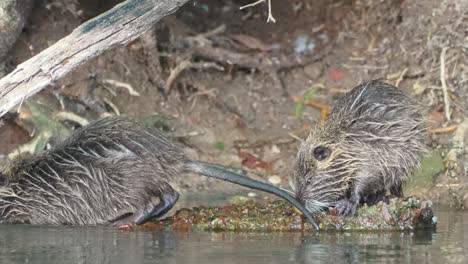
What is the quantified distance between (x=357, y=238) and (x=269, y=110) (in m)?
3.52

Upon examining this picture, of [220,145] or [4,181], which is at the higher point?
[220,145]

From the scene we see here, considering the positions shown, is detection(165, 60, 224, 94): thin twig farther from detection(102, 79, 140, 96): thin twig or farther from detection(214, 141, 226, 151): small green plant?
detection(214, 141, 226, 151): small green plant

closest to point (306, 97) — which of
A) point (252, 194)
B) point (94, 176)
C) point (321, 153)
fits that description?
point (252, 194)

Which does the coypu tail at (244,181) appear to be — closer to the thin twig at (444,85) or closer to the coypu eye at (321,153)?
the coypu eye at (321,153)

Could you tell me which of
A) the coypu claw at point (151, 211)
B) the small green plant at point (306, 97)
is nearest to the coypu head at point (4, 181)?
the coypu claw at point (151, 211)

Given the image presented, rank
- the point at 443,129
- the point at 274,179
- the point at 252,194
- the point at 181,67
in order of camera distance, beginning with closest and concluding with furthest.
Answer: the point at 252,194, the point at 274,179, the point at 443,129, the point at 181,67

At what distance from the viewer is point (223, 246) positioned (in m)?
6.63

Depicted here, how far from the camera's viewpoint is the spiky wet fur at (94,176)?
7586 millimetres

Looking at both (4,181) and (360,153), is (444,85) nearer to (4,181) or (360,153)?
(360,153)

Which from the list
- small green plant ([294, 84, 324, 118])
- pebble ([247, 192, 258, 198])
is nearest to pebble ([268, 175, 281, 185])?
pebble ([247, 192, 258, 198])

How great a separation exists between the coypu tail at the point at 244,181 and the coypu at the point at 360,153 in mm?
262

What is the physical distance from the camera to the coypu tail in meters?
7.33

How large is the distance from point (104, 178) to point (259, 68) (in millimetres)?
3222

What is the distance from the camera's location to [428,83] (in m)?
10.0
